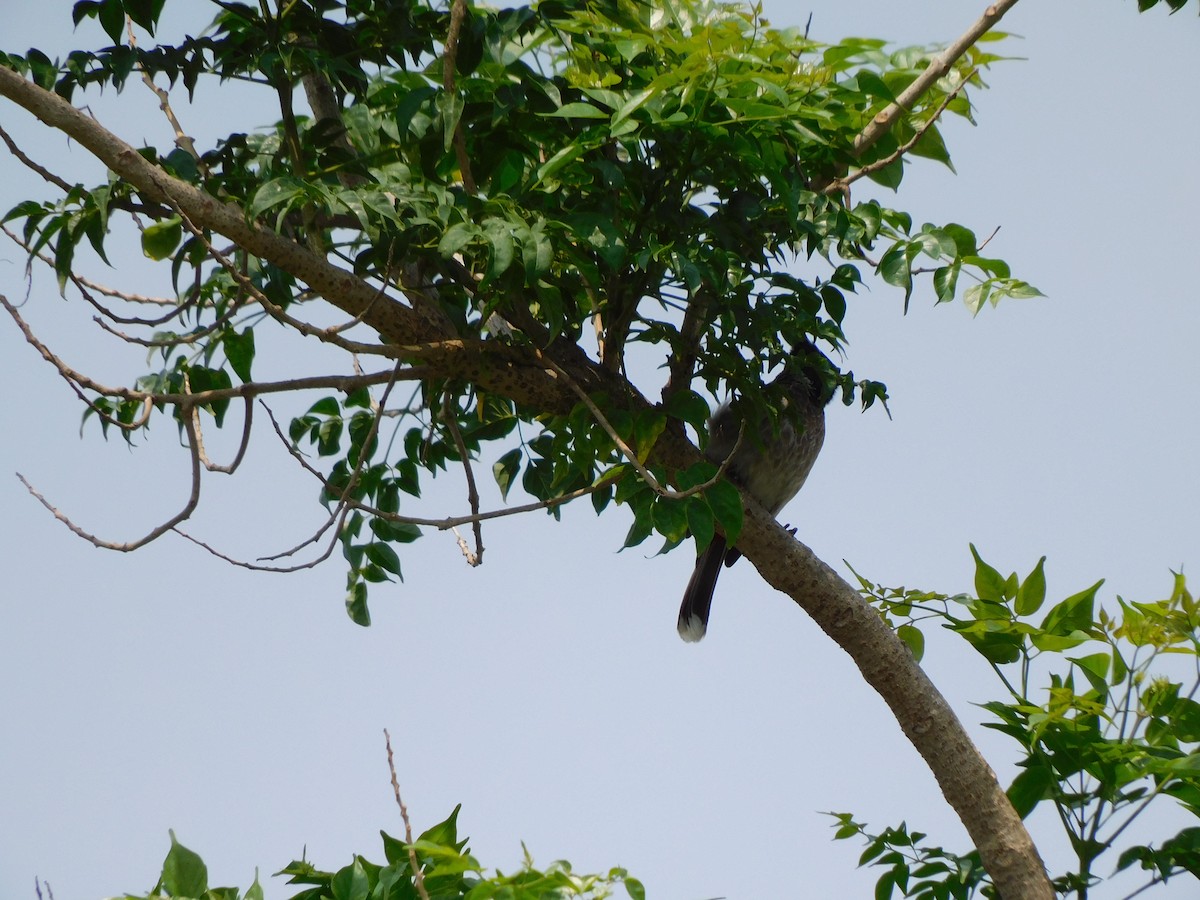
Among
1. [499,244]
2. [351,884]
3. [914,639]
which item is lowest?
[351,884]

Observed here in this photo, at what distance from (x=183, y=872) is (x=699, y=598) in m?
2.42

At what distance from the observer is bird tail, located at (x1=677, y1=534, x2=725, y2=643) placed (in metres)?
4.04

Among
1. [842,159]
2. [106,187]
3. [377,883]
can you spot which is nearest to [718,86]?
[842,159]

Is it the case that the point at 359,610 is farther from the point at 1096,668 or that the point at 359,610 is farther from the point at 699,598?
the point at 1096,668

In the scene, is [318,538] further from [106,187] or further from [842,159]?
[842,159]

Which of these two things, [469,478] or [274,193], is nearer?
[274,193]

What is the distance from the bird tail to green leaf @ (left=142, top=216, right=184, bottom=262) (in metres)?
2.21

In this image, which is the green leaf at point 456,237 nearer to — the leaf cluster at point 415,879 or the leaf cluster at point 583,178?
the leaf cluster at point 583,178

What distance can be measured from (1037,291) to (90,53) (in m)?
1.76

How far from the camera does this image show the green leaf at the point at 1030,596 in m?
2.54

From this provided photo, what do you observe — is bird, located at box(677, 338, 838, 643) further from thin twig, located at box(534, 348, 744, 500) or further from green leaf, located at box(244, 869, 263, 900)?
green leaf, located at box(244, 869, 263, 900)

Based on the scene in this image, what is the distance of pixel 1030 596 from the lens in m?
2.54

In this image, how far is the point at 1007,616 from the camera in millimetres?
2531

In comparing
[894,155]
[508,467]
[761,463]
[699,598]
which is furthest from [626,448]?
[699,598]
